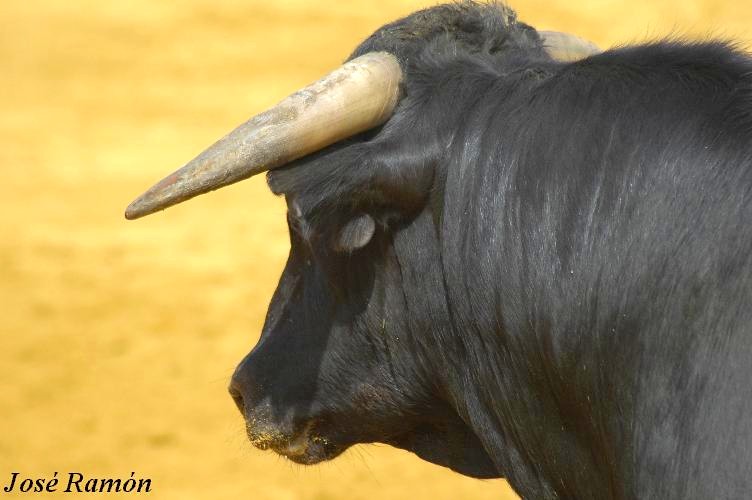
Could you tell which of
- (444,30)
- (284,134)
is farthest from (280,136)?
(444,30)

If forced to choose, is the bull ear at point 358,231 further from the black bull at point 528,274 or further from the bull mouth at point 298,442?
the bull mouth at point 298,442

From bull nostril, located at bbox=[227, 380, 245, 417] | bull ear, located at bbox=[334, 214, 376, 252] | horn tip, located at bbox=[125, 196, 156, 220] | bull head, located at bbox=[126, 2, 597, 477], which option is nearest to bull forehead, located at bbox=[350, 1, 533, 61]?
bull head, located at bbox=[126, 2, 597, 477]

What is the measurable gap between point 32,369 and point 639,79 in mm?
6723

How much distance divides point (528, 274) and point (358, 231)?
482 mm

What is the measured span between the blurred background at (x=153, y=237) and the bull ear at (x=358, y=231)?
927mm

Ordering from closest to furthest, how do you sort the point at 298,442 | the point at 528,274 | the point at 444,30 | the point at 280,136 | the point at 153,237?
the point at 528,274, the point at 280,136, the point at 444,30, the point at 298,442, the point at 153,237

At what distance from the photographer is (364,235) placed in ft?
9.80

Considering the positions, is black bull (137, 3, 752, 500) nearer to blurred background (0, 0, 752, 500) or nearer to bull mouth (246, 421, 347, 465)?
bull mouth (246, 421, 347, 465)

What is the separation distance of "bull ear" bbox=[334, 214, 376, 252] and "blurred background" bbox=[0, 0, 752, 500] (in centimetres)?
93

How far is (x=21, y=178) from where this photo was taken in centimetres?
1204

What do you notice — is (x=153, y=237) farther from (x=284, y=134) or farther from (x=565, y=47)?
(x=284, y=134)

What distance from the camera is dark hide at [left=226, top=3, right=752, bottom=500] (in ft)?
7.92

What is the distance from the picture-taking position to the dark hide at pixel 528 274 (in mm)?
2414

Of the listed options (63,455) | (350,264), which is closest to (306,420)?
(350,264)
